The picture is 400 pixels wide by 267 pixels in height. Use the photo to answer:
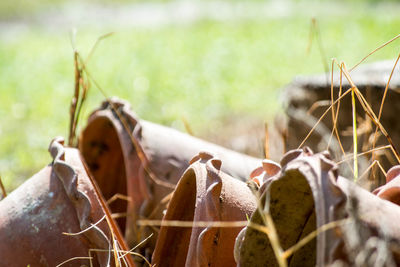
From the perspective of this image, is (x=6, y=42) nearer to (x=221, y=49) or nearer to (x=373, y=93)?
(x=221, y=49)

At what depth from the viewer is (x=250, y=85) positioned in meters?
5.78

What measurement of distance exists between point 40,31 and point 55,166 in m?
8.45

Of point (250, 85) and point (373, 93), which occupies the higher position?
point (373, 93)

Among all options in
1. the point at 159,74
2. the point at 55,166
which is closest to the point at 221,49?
the point at 159,74

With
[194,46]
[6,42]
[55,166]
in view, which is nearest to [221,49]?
[194,46]

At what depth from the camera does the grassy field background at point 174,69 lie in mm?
4727

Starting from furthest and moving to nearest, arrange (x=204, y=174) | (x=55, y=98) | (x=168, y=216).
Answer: (x=55, y=98)
(x=168, y=216)
(x=204, y=174)

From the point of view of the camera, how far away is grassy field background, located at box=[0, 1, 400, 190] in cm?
473

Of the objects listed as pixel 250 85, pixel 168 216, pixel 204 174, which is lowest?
pixel 250 85

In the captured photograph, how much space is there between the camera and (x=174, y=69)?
6.24 metres

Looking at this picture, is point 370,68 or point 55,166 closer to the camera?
point 55,166

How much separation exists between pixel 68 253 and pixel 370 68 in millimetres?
1965

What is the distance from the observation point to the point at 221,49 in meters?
7.16

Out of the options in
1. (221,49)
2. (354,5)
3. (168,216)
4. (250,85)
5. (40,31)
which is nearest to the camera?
(168,216)
